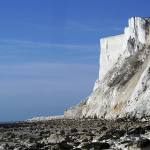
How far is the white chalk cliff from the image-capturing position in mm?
52219

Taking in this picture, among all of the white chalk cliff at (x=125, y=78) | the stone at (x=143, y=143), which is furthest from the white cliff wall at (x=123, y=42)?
the stone at (x=143, y=143)

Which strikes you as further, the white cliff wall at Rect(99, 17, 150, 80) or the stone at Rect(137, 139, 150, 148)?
the white cliff wall at Rect(99, 17, 150, 80)

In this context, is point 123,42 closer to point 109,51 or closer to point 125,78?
point 109,51

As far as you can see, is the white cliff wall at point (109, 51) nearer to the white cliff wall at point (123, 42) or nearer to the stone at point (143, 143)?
the white cliff wall at point (123, 42)

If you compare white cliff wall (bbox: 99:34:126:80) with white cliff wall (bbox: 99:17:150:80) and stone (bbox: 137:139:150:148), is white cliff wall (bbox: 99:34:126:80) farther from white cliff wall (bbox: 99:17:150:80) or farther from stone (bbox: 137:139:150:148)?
stone (bbox: 137:139:150:148)

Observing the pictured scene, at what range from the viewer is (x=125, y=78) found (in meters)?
62.8

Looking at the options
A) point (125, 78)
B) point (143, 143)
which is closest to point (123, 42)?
point (125, 78)

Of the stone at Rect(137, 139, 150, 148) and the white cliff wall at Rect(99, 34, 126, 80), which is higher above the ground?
the white cliff wall at Rect(99, 34, 126, 80)

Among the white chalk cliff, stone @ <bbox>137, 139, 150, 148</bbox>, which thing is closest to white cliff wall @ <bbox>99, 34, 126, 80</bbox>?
the white chalk cliff

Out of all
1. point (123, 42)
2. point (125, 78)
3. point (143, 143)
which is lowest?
point (143, 143)

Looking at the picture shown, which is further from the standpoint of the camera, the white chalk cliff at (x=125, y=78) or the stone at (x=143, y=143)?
the white chalk cliff at (x=125, y=78)

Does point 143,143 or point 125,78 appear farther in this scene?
point 125,78

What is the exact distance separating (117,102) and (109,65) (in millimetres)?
26197

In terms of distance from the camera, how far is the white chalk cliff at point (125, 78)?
2056 inches
